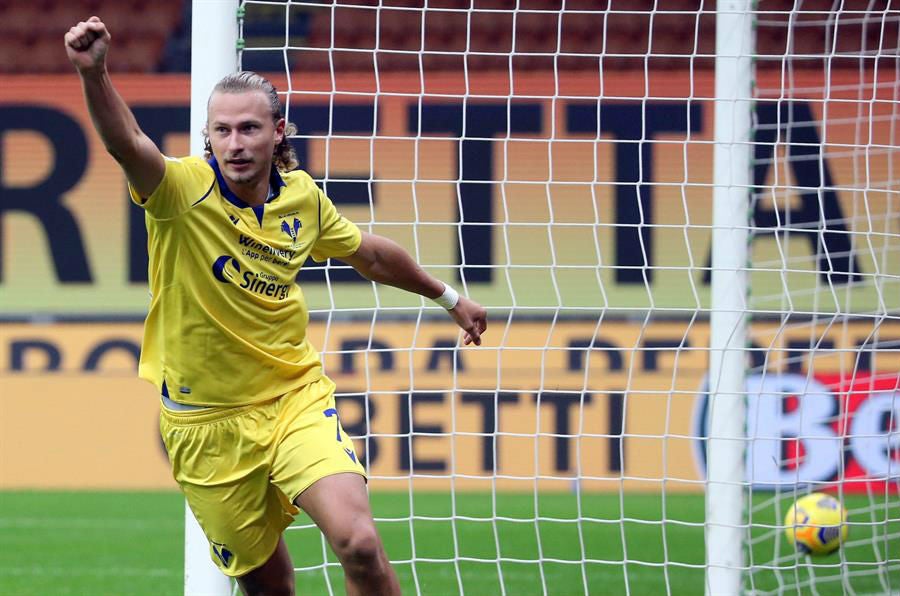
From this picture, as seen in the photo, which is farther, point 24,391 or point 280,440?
point 24,391

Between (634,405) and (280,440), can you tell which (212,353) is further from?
(634,405)

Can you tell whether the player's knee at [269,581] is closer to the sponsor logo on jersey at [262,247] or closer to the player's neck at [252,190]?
the sponsor logo on jersey at [262,247]

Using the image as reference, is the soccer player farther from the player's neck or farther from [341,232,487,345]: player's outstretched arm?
[341,232,487,345]: player's outstretched arm

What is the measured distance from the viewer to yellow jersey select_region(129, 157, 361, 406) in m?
3.31

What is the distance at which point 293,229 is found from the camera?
11.6ft

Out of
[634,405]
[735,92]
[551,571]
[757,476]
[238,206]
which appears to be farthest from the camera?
[634,405]

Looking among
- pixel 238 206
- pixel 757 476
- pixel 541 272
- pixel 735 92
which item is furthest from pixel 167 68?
pixel 238 206

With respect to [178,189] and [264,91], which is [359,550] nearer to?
[178,189]

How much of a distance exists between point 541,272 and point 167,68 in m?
3.68

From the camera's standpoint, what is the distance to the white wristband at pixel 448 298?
13.2 feet

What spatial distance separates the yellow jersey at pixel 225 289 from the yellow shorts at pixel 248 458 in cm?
6

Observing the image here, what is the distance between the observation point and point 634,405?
→ 10023 millimetres

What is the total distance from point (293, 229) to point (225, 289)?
0.91ft

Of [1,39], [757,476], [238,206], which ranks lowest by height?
[757,476]
